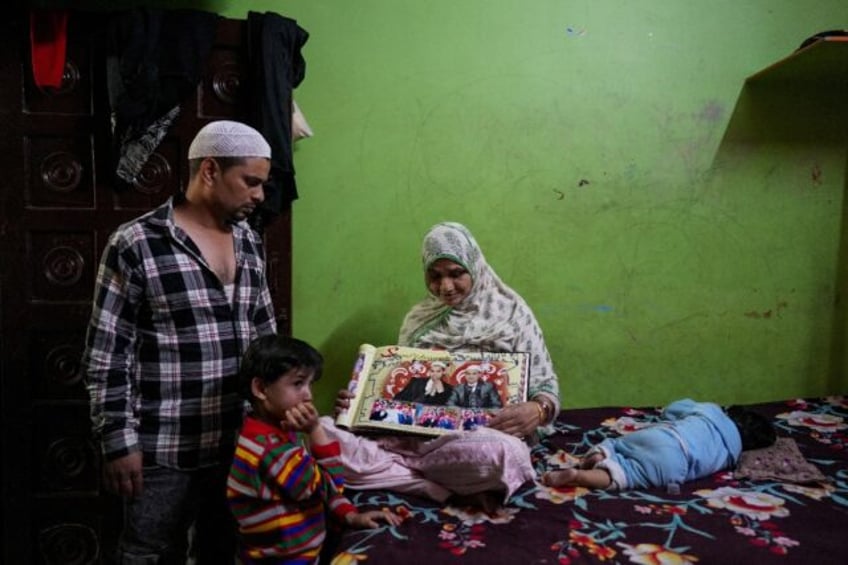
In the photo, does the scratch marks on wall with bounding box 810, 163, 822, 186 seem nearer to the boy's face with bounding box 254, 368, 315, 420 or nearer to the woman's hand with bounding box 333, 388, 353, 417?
the woman's hand with bounding box 333, 388, 353, 417

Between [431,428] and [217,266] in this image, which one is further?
[431,428]

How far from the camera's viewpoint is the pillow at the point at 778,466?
2037 millimetres

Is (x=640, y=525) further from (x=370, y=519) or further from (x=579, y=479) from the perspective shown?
(x=370, y=519)

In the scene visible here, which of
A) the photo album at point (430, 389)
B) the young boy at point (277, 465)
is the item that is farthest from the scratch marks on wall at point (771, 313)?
the young boy at point (277, 465)

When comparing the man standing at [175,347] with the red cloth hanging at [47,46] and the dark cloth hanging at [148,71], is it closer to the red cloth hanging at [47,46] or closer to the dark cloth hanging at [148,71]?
the dark cloth hanging at [148,71]

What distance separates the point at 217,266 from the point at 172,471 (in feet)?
1.79

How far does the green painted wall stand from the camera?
2.73m

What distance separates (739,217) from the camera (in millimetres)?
2982

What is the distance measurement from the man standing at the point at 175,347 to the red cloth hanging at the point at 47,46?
34.0 inches

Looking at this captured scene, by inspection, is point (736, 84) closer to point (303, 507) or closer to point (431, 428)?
point (431, 428)

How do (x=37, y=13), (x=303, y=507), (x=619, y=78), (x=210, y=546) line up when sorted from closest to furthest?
→ 1. (x=303, y=507)
2. (x=210, y=546)
3. (x=37, y=13)
4. (x=619, y=78)

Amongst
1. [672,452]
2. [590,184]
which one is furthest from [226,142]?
[590,184]

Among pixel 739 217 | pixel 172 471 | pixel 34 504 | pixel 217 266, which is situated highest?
pixel 739 217

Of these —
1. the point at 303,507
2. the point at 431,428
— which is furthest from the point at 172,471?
the point at 431,428
